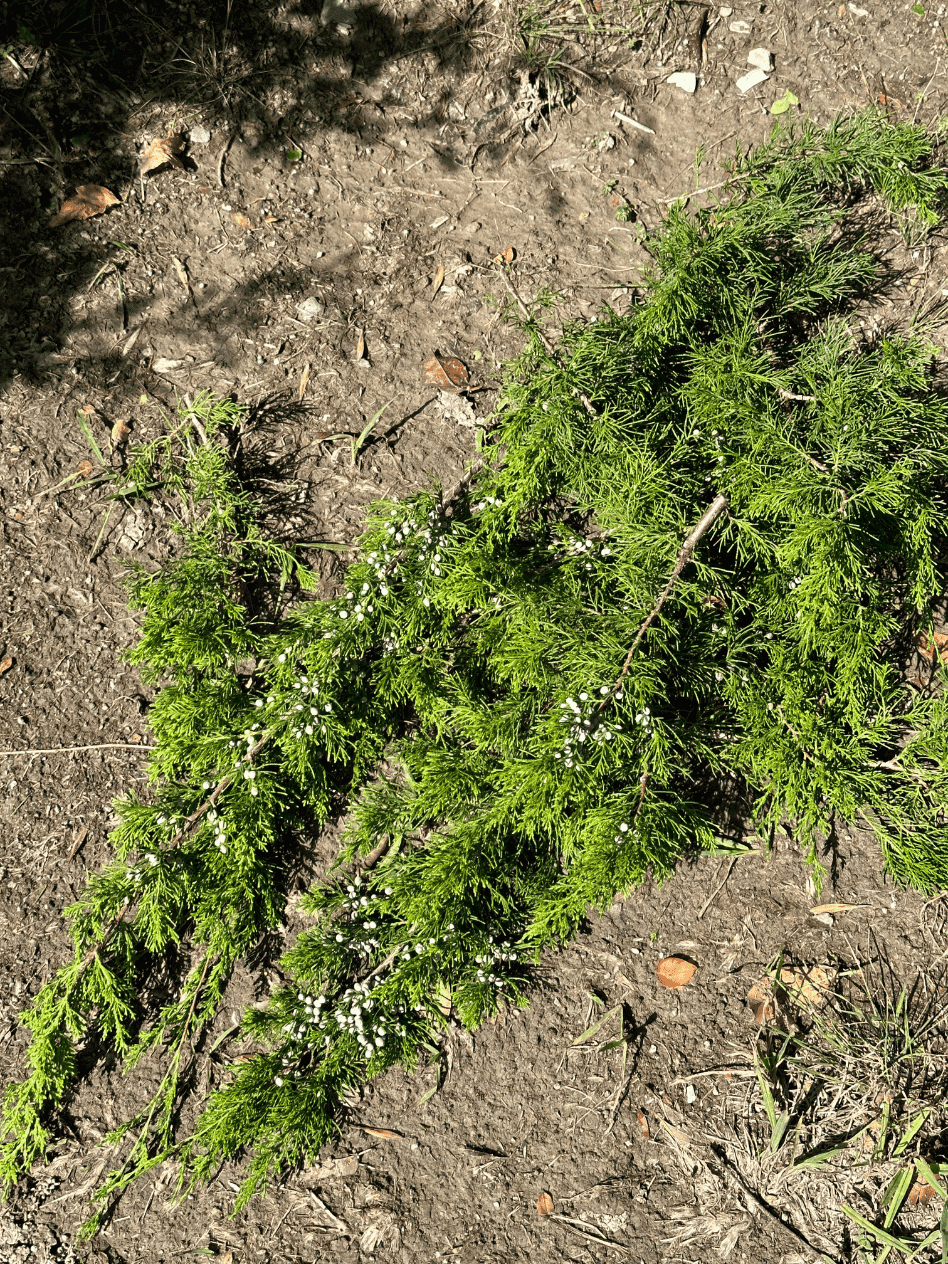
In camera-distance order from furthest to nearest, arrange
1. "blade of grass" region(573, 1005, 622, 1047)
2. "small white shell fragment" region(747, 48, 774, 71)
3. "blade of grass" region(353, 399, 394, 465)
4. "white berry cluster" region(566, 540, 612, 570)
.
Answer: "small white shell fragment" region(747, 48, 774, 71) → "blade of grass" region(353, 399, 394, 465) → "blade of grass" region(573, 1005, 622, 1047) → "white berry cluster" region(566, 540, 612, 570)

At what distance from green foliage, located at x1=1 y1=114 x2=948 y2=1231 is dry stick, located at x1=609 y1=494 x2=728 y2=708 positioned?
0.5 inches

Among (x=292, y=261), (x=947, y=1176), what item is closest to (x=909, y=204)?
(x=292, y=261)

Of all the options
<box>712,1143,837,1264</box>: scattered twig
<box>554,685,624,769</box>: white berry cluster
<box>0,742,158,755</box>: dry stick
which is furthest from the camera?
<box>0,742,158,755</box>: dry stick

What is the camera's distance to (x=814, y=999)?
3.15 m

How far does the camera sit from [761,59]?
3502 mm

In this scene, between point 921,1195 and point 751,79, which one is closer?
point 921,1195

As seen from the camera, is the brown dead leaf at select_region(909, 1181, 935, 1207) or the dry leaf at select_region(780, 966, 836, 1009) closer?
the brown dead leaf at select_region(909, 1181, 935, 1207)

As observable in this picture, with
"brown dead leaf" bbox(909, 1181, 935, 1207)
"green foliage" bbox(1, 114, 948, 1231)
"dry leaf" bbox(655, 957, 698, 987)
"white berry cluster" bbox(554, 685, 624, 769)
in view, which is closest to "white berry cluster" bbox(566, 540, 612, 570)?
"green foliage" bbox(1, 114, 948, 1231)

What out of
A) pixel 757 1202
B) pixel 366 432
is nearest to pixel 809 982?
pixel 757 1202

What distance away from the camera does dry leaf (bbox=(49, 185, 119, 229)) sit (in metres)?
3.41

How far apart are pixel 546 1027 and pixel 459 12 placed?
4272 millimetres

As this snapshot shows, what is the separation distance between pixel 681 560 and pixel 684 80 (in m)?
2.34

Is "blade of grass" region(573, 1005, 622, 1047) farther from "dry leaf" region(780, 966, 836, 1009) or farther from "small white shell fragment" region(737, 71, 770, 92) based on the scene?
"small white shell fragment" region(737, 71, 770, 92)

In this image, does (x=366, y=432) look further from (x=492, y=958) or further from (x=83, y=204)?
(x=492, y=958)
